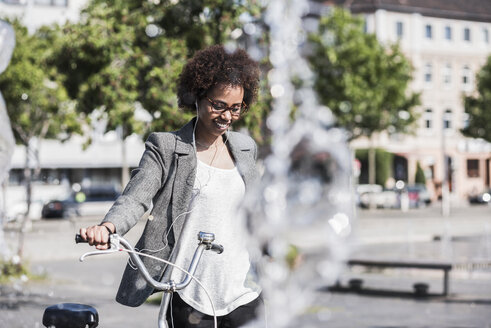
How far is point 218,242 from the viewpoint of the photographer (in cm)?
305

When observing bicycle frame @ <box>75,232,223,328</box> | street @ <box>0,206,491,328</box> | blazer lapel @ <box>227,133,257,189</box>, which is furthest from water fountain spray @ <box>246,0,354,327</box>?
bicycle frame @ <box>75,232,223,328</box>

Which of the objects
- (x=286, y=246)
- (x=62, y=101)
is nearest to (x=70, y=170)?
(x=62, y=101)

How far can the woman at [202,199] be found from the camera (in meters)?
2.97

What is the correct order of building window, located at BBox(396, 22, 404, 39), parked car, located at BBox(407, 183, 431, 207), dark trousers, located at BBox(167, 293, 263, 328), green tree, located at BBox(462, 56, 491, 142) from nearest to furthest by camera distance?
dark trousers, located at BBox(167, 293, 263, 328) → green tree, located at BBox(462, 56, 491, 142) → parked car, located at BBox(407, 183, 431, 207) → building window, located at BBox(396, 22, 404, 39)

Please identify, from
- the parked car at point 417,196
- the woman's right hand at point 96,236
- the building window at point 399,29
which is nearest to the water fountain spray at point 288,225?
the woman's right hand at point 96,236

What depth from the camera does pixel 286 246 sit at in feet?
34.3

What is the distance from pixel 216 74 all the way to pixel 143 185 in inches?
18.6

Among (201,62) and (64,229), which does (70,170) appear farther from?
(201,62)

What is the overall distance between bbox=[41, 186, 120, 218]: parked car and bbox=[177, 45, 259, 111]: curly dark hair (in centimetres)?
3304

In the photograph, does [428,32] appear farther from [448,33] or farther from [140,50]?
[140,50]

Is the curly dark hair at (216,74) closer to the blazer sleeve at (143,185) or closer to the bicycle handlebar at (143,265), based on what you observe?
the blazer sleeve at (143,185)

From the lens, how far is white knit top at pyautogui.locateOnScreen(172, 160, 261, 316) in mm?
3043

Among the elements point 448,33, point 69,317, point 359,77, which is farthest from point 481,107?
point 69,317

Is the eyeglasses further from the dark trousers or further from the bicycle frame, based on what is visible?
the dark trousers
